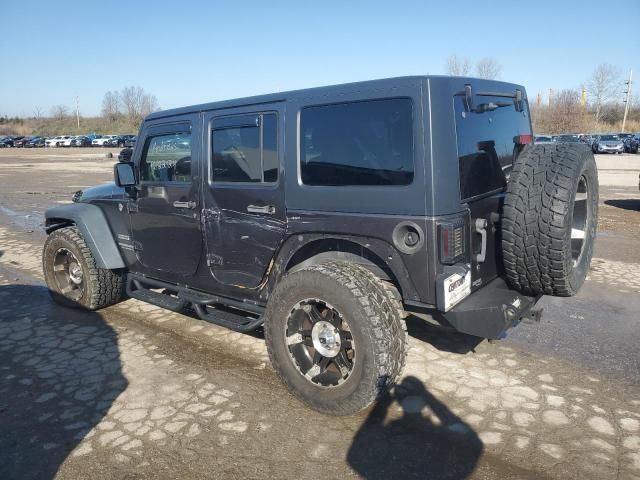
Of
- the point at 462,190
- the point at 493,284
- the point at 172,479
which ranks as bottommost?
the point at 172,479

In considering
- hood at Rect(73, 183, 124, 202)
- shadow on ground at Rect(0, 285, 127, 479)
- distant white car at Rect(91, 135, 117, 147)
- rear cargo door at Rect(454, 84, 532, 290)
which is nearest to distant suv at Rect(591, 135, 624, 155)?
rear cargo door at Rect(454, 84, 532, 290)

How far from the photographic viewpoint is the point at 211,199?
3834 millimetres

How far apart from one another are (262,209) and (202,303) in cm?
107

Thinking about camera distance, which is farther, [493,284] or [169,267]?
[169,267]

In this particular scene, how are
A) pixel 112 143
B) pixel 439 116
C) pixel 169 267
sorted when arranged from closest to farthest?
pixel 439 116 → pixel 169 267 → pixel 112 143

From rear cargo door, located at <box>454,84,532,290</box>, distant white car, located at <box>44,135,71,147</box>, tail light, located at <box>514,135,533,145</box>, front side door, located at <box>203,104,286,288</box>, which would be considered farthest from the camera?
distant white car, located at <box>44,135,71,147</box>

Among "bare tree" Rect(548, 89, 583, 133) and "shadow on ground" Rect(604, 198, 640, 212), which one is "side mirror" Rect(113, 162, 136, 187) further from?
"bare tree" Rect(548, 89, 583, 133)

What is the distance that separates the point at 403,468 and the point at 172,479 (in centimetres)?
122

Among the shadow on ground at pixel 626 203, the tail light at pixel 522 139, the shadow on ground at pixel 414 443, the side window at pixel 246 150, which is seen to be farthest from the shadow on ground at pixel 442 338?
the shadow on ground at pixel 626 203

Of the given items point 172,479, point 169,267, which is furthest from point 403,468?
point 169,267

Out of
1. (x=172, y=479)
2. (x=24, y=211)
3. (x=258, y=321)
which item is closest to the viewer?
(x=172, y=479)

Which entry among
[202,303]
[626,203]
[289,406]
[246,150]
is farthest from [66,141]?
[289,406]

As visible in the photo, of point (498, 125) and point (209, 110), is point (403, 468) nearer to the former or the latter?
point (498, 125)

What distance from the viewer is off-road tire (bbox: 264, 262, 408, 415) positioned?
2.91 m
